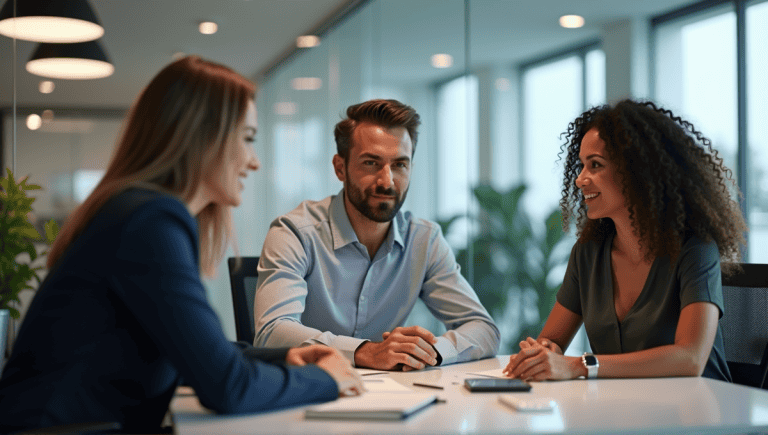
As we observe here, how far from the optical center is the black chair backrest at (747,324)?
1.93m

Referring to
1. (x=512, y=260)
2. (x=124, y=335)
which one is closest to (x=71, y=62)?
(x=512, y=260)

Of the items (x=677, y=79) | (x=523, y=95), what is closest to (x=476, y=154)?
(x=523, y=95)

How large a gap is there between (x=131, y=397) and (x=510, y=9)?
3801 millimetres

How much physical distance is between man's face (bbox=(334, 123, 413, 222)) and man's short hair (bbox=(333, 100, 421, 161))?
0.08ft

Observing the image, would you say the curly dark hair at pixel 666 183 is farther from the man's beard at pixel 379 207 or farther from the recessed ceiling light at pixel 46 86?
the recessed ceiling light at pixel 46 86

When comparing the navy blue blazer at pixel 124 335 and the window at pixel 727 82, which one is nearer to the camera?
the navy blue blazer at pixel 124 335

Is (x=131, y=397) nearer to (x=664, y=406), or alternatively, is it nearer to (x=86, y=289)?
(x=86, y=289)

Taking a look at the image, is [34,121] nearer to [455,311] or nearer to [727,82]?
[455,311]

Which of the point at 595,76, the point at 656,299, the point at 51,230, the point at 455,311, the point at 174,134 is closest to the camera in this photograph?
the point at 174,134

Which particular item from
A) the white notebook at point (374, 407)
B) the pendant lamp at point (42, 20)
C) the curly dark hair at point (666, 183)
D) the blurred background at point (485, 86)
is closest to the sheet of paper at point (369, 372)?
the white notebook at point (374, 407)

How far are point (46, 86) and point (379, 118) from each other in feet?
7.75

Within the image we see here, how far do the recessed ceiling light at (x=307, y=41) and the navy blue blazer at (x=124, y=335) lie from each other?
11.6 ft

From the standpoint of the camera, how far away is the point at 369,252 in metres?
2.39

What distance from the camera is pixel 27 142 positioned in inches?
146
